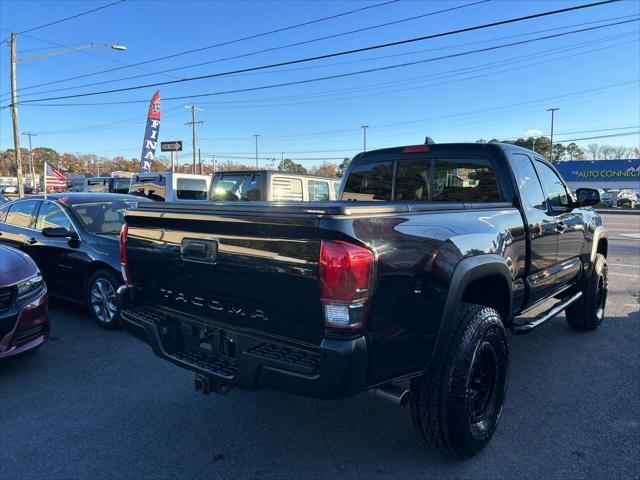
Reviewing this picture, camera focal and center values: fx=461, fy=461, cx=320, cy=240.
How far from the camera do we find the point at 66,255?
5.71 meters

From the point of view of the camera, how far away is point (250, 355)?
2357 mm

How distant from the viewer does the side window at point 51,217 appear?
5.88m

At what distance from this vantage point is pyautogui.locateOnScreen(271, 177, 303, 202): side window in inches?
375

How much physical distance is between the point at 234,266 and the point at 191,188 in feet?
41.1

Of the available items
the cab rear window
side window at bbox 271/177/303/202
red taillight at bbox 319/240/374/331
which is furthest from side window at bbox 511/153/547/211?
side window at bbox 271/177/303/202

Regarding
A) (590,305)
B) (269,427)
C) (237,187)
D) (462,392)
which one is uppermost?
(237,187)

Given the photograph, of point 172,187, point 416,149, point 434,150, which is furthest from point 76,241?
point 172,187

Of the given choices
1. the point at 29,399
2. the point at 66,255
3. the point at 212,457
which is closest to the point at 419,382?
the point at 212,457

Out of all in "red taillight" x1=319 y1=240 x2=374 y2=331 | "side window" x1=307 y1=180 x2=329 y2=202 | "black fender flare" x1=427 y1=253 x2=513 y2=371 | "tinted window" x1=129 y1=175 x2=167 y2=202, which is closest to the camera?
"red taillight" x1=319 y1=240 x2=374 y2=331

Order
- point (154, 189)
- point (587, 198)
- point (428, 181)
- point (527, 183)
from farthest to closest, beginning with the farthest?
1. point (154, 189)
2. point (587, 198)
3. point (428, 181)
4. point (527, 183)

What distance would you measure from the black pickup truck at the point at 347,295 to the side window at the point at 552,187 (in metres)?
0.67

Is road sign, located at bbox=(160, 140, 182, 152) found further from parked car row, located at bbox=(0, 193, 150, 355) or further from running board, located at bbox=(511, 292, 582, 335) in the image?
running board, located at bbox=(511, 292, 582, 335)

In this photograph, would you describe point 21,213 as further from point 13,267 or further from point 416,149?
point 416,149

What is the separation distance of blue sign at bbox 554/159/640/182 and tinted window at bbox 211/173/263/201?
2107 inches
